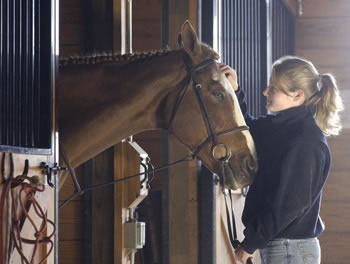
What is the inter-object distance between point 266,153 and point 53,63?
40.1 inches

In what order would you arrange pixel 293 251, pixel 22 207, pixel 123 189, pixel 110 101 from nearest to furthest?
1. pixel 22 207
2. pixel 110 101
3. pixel 293 251
4. pixel 123 189

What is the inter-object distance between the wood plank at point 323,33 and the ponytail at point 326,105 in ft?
8.92

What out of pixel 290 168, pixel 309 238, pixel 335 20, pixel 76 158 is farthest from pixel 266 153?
pixel 335 20

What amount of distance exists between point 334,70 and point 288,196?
3.04m

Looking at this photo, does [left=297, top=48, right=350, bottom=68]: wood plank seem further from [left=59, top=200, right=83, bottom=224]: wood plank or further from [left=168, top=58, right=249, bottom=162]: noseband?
[left=168, top=58, right=249, bottom=162]: noseband

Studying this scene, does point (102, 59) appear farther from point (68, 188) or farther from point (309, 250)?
point (309, 250)

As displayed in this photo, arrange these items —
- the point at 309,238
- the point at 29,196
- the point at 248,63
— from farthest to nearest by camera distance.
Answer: the point at 248,63
the point at 309,238
the point at 29,196

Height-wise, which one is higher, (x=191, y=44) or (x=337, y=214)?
(x=191, y=44)

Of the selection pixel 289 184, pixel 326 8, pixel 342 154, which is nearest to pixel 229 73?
pixel 289 184

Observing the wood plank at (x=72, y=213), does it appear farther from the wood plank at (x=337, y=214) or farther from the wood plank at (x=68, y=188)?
the wood plank at (x=337, y=214)

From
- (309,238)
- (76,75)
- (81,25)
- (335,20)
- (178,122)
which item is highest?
(335,20)

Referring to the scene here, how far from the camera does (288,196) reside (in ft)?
7.20

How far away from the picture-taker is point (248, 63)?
3.57 meters

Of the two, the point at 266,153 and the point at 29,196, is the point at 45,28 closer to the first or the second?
the point at 29,196
